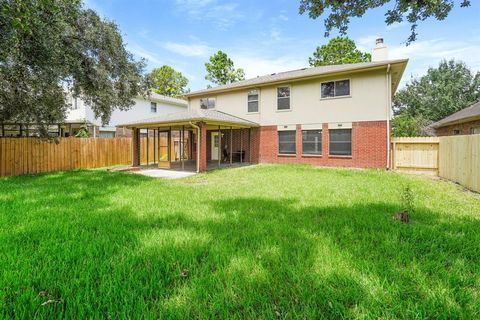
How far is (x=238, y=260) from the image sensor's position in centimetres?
311

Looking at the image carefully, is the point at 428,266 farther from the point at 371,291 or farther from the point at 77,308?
the point at 77,308

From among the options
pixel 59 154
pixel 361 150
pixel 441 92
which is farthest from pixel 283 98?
pixel 441 92

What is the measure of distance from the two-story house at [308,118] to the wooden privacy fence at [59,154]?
95.1 inches

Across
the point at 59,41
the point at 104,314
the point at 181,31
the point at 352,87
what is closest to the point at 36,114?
the point at 59,41

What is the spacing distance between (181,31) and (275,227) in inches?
585

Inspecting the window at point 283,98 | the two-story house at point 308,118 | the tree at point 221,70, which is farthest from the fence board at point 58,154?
the tree at point 221,70

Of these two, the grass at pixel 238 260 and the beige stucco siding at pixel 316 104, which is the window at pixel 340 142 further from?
the grass at pixel 238 260

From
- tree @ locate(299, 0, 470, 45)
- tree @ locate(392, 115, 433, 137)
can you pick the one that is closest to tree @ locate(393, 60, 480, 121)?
tree @ locate(392, 115, 433, 137)

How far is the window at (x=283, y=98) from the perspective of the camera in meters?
15.8

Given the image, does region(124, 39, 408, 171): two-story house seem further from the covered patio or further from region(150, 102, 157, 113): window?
region(150, 102, 157, 113): window

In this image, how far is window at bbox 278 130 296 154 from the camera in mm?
15742

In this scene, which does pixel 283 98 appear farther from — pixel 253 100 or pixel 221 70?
pixel 221 70

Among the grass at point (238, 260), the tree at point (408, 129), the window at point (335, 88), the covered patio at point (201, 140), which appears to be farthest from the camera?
the tree at point (408, 129)

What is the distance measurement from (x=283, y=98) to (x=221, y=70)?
23.9m
